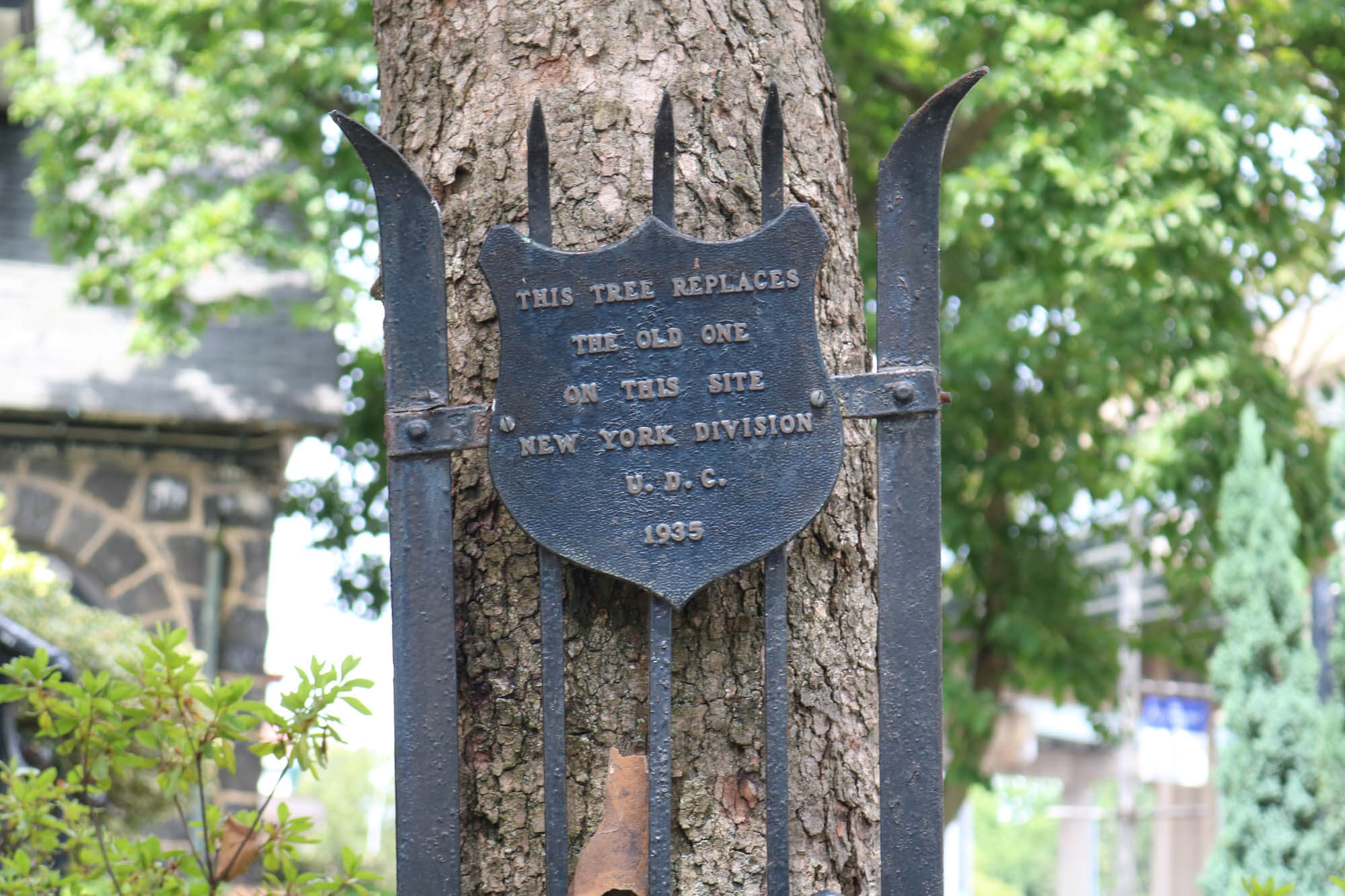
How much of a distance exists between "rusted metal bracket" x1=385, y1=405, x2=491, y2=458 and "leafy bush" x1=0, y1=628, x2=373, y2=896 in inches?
18.5

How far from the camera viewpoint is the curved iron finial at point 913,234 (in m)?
1.95

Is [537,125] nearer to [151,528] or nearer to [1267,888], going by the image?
[1267,888]

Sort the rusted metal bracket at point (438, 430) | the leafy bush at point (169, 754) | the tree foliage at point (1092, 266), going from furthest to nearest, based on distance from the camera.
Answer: the tree foliage at point (1092, 266)
the leafy bush at point (169, 754)
the rusted metal bracket at point (438, 430)

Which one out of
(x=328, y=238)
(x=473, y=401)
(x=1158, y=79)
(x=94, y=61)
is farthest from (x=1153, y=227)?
(x=94, y=61)

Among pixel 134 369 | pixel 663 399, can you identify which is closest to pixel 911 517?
pixel 663 399

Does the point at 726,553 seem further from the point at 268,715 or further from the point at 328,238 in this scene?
the point at 328,238

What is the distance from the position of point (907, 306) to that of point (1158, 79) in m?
6.06

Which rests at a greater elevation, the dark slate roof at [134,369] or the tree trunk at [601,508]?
the dark slate roof at [134,369]

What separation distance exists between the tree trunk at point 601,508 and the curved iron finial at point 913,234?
6.8 inches

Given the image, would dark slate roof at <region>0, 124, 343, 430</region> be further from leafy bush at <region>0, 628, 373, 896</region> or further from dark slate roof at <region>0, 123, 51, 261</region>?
leafy bush at <region>0, 628, 373, 896</region>

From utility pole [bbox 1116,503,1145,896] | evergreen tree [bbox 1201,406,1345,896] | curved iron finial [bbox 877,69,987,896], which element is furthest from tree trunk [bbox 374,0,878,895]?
utility pole [bbox 1116,503,1145,896]

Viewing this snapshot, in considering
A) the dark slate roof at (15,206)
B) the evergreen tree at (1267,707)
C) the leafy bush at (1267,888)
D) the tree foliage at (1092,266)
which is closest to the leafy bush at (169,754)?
the leafy bush at (1267,888)

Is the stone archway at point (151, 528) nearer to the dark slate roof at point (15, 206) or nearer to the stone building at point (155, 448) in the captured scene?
the stone building at point (155, 448)

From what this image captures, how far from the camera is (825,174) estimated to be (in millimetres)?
2207
